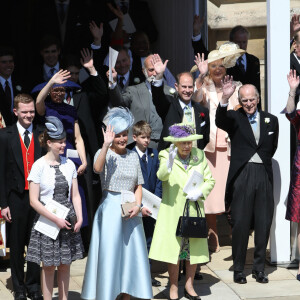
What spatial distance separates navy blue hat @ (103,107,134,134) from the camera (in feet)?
28.2

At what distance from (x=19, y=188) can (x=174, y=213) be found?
4.64 feet

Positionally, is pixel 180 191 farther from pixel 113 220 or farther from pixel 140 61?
pixel 140 61

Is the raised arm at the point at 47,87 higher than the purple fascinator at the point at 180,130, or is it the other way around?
the raised arm at the point at 47,87

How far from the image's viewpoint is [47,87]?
9250 millimetres

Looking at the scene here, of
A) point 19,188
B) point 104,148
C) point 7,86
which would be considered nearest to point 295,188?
point 104,148

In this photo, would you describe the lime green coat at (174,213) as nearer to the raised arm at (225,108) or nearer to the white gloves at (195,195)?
the white gloves at (195,195)

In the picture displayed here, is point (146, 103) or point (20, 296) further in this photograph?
point (146, 103)

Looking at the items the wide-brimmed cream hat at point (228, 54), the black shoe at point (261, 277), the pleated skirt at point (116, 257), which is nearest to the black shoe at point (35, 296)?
the pleated skirt at point (116, 257)

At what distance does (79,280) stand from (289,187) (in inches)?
90.1

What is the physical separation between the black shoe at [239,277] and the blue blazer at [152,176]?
3.47ft

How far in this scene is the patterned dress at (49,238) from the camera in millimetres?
8367

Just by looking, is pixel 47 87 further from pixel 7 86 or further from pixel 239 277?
pixel 239 277

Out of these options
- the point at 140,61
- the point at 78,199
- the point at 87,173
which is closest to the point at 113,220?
the point at 78,199

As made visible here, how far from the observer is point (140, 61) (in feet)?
36.2
